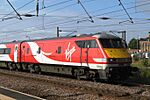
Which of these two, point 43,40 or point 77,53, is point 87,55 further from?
point 43,40

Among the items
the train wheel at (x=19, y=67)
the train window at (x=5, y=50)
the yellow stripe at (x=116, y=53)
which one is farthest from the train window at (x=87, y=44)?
the train window at (x=5, y=50)

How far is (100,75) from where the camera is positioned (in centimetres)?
2050

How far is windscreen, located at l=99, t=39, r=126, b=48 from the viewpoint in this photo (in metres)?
20.7

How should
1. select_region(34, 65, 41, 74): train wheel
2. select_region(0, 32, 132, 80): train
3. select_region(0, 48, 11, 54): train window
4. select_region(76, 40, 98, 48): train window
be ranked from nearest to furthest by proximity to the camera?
select_region(0, 32, 132, 80): train → select_region(76, 40, 98, 48): train window → select_region(34, 65, 41, 74): train wheel → select_region(0, 48, 11, 54): train window

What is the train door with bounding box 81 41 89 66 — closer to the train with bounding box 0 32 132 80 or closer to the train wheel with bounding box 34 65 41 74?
the train with bounding box 0 32 132 80

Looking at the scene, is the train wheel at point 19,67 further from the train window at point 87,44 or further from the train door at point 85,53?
the train door at point 85,53

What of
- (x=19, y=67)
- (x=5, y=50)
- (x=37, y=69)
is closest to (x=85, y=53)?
(x=37, y=69)

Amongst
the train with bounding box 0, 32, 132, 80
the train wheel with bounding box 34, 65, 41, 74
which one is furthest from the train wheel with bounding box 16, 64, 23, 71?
the train wheel with bounding box 34, 65, 41, 74

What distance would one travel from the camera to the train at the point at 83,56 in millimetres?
20188

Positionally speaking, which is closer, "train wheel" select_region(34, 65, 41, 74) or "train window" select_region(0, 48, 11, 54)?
"train wheel" select_region(34, 65, 41, 74)

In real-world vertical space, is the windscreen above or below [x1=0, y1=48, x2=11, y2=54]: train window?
above

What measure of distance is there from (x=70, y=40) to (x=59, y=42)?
5.92 ft

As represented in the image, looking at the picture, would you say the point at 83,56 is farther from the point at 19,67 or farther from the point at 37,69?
the point at 19,67

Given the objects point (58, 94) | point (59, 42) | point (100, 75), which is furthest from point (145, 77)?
point (58, 94)
